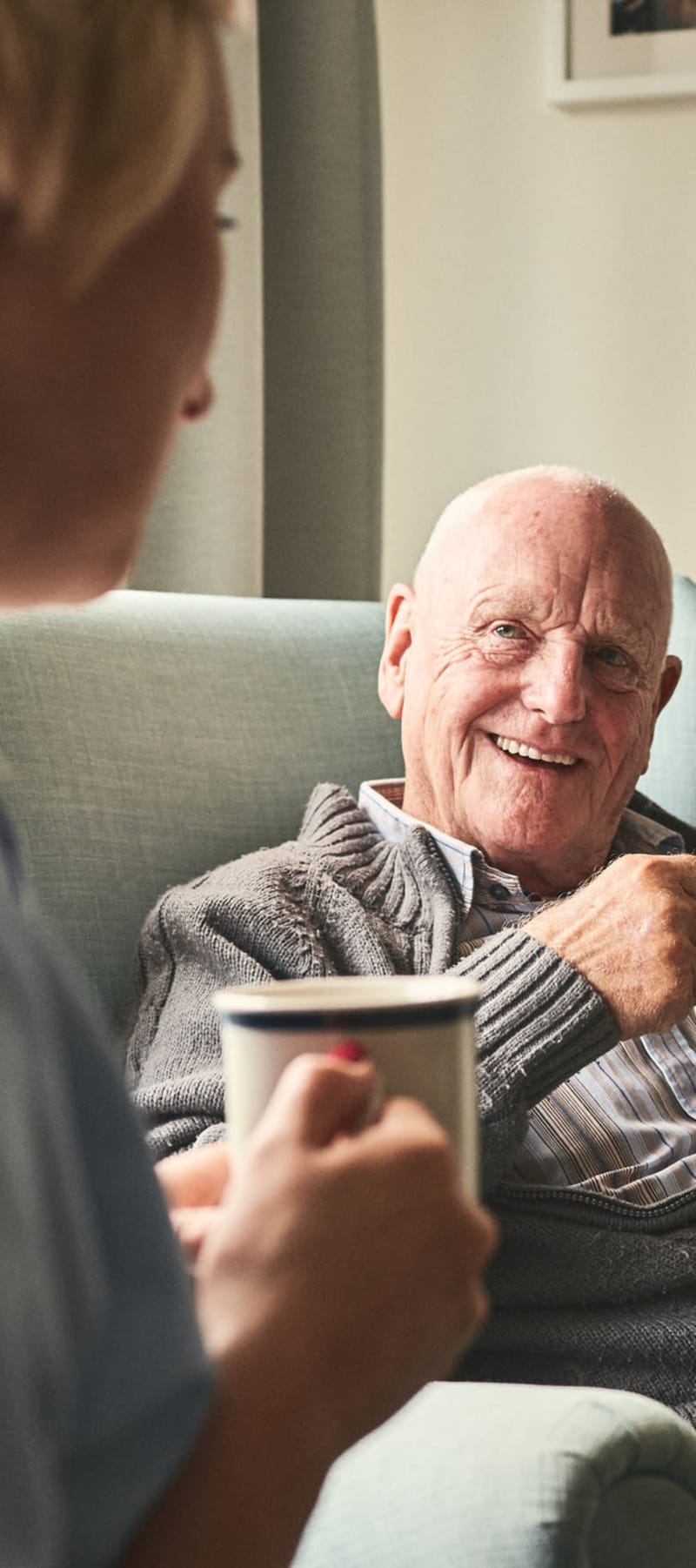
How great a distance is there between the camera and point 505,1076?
1.23 meters

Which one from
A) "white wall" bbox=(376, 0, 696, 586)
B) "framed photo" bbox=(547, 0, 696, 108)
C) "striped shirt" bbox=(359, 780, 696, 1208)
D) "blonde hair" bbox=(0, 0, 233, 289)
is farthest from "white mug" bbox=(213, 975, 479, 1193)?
"framed photo" bbox=(547, 0, 696, 108)

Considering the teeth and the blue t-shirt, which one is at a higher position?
the blue t-shirt

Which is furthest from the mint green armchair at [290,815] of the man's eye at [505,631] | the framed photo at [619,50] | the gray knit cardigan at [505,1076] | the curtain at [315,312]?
the framed photo at [619,50]

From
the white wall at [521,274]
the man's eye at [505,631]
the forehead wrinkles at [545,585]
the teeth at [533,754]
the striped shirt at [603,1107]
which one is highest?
the white wall at [521,274]

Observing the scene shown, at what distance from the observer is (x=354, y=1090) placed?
1.93ft

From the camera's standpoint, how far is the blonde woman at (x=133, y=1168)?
47 cm

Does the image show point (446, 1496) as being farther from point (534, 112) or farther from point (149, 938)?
point (534, 112)

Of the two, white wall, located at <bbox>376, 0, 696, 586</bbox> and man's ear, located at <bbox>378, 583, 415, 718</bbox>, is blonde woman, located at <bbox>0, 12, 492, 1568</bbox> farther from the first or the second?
white wall, located at <bbox>376, 0, 696, 586</bbox>

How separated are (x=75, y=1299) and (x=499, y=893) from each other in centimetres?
116

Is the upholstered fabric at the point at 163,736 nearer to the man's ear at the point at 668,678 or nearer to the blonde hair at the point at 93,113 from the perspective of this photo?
the man's ear at the point at 668,678

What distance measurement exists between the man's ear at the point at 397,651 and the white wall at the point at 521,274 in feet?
3.02

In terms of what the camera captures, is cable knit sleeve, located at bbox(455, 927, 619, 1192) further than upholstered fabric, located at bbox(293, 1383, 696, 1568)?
Yes

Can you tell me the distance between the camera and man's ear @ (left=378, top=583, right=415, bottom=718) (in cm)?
178

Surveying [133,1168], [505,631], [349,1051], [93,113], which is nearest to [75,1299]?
[133,1168]
